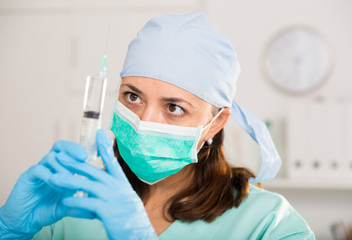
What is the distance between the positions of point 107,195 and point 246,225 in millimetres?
504

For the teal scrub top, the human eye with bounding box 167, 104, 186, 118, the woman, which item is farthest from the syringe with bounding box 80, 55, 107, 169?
the teal scrub top

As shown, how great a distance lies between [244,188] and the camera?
4.06 feet

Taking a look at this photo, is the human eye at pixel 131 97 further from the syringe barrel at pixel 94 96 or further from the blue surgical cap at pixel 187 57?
the syringe barrel at pixel 94 96

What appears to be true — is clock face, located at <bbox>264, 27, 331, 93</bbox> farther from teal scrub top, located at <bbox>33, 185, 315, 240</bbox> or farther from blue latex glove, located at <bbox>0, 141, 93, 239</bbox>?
blue latex glove, located at <bbox>0, 141, 93, 239</bbox>

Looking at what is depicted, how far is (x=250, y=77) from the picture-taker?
254 centimetres

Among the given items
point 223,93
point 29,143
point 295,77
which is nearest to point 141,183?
point 223,93

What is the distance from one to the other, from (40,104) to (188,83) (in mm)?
1997

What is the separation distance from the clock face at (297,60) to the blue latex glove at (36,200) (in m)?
1.91

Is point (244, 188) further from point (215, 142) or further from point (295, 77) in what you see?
point (295, 77)

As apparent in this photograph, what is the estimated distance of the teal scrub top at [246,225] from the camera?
1.11 meters

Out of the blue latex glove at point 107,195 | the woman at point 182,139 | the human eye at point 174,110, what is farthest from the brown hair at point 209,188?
the blue latex glove at point 107,195

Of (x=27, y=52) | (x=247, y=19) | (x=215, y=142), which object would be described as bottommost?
(x=27, y=52)

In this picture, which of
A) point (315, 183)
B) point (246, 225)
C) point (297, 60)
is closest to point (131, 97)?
point (246, 225)

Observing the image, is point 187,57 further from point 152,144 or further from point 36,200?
point 36,200
